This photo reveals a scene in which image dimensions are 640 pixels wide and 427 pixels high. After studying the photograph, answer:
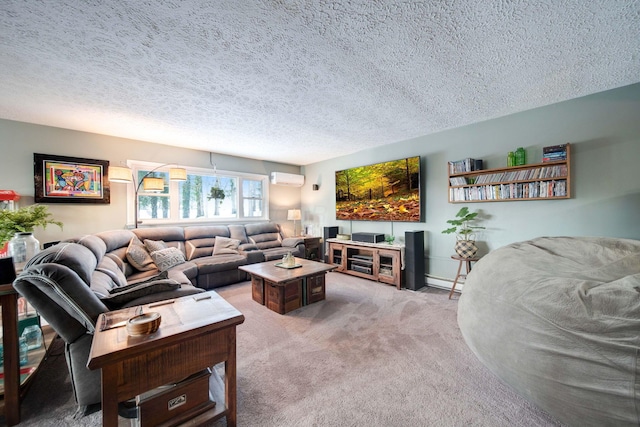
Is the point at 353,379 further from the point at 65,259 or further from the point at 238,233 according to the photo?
the point at 238,233

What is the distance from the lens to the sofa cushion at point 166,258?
11.0 ft

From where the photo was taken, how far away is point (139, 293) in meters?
1.71

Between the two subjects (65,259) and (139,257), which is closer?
A: (65,259)

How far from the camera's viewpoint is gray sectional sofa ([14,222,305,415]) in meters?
1.26

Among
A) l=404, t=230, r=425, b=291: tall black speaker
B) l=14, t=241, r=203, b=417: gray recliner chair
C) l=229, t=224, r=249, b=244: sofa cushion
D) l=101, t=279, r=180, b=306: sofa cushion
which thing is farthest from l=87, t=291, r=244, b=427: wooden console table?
l=229, t=224, r=249, b=244: sofa cushion

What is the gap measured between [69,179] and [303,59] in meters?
3.94

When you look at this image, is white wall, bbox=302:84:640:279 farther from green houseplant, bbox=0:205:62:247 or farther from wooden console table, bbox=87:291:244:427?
green houseplant, bbox=0:205:62:247

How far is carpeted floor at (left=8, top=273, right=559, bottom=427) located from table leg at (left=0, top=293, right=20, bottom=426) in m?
0.10

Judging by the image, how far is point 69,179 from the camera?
11.5 ft

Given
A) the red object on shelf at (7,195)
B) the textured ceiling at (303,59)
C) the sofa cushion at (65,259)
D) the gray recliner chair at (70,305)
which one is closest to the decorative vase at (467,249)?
the textured ceiling at (303,59)

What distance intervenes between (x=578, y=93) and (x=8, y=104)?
20.7 ft

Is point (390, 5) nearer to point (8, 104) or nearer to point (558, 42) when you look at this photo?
point (558, 42)

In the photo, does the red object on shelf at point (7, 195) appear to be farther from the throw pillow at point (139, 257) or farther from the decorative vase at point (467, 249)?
the decorative vase at point (467, 249)

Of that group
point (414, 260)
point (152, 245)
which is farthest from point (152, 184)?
point (414, 260)
